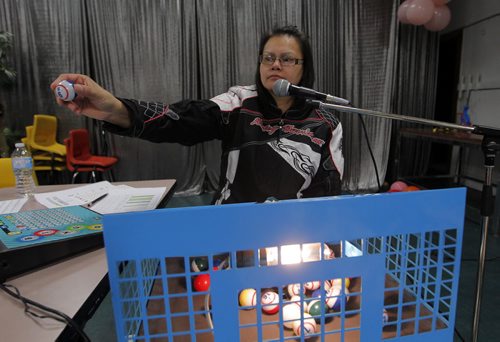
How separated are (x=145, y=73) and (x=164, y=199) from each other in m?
2.94

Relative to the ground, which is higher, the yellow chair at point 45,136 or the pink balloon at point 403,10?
the pink balloon at point 403,10

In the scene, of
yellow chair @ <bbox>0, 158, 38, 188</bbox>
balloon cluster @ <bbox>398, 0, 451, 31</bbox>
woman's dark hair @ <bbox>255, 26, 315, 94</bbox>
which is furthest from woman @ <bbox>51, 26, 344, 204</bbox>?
balloon cluster @ <bbox>398, 0, 451, 31</bbox>

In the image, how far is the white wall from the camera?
3.40 m

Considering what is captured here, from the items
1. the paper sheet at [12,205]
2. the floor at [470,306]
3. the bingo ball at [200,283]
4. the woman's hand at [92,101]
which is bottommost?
the floor at [470,306]

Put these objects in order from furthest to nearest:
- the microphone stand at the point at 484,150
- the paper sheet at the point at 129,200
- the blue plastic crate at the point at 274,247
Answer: the paper sheet at the point at 129,200 → the microphone stand at the point at 484,150 → the blue plastic crate at the point at 274,247

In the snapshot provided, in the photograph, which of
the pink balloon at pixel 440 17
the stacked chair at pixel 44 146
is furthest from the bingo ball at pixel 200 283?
the pink balloon at pixel 440 17

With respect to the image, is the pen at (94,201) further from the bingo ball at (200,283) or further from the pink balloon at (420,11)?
the pink balloon at (420,11)

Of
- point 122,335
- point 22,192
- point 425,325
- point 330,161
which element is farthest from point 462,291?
point 22,192

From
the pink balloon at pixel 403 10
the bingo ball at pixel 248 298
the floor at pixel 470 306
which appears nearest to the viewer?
the bingo ball at pixel 248 298

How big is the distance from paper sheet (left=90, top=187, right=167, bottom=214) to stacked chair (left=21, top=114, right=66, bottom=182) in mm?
2604

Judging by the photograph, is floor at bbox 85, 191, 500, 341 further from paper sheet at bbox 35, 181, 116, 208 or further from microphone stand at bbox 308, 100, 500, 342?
microphone stand at bbox 308, 100, 500, 342

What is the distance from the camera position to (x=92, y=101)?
818mm

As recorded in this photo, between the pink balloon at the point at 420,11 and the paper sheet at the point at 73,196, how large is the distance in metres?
3.54

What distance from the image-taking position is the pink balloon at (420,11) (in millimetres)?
3387
